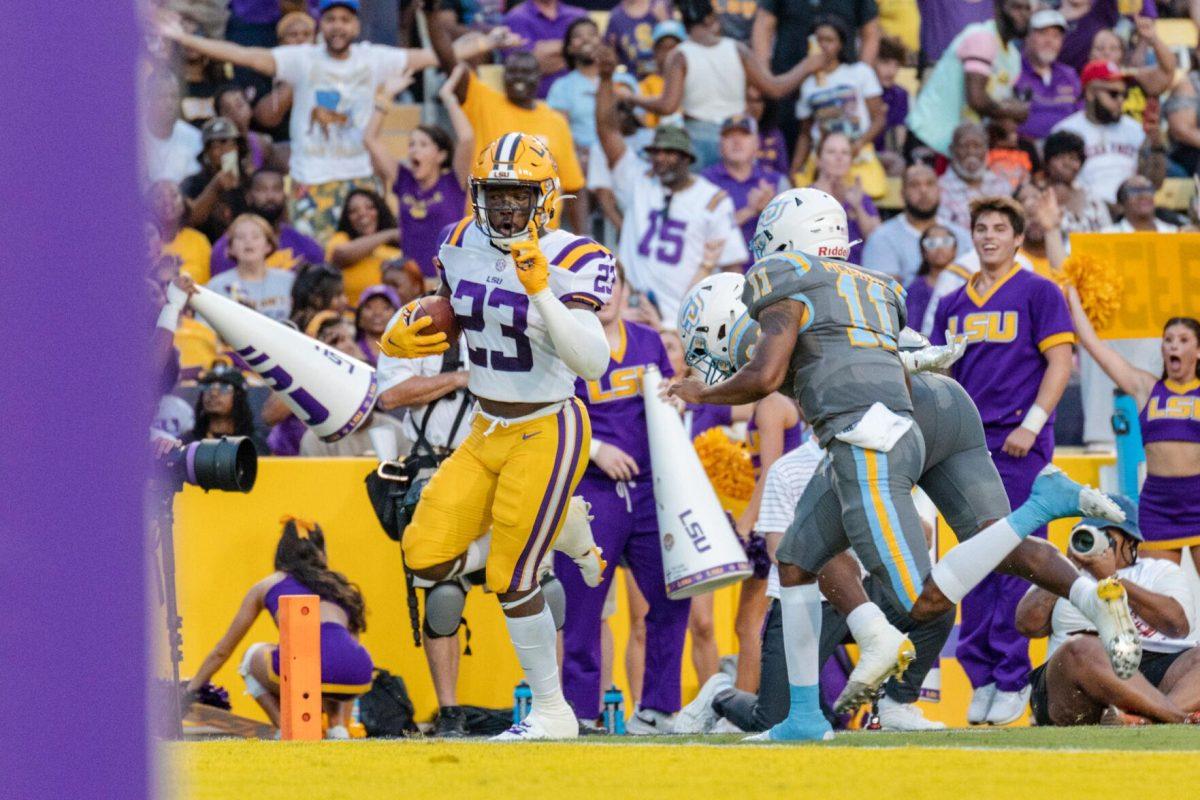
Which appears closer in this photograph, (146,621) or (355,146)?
(146,621)

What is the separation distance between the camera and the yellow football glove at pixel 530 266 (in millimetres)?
6043

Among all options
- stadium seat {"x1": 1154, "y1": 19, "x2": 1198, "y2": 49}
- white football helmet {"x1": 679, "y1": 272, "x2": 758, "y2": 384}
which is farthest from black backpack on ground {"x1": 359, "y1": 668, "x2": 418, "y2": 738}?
stadium seat {"x1": 1154, "y1": 19, "x2": 1198, "y2": 49}

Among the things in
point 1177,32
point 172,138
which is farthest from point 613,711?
point 1177,32

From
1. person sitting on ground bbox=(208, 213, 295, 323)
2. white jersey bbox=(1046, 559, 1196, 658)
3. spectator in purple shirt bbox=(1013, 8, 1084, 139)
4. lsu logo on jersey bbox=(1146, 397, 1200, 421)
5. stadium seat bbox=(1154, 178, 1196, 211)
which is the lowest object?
white jersey bbox=(1046, 559, 1196, 658)

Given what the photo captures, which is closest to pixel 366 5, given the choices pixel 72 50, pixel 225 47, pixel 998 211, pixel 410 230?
pixel 225 47

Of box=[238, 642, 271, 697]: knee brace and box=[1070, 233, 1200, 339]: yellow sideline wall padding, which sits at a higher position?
box=[1070, 233, 1200, 339]: yellow sideline wall padding

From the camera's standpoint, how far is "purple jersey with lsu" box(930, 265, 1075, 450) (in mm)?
8000

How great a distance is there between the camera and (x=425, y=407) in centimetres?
781

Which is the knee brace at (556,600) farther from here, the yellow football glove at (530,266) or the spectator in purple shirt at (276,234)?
the spectator in purple shirt at (276,234)

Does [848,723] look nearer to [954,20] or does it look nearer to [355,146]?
[355,146]

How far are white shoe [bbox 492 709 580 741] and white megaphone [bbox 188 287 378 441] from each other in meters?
1.89

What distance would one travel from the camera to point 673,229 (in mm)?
10438

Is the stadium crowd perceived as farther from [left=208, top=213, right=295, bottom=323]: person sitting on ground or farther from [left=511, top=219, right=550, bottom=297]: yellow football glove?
[left=511, top=219, right=550, bottom=297]: yellow football glove

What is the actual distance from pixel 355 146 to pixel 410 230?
0.73 metres
